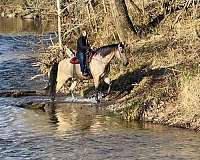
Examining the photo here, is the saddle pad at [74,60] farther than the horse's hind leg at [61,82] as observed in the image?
No

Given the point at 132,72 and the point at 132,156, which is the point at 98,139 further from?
the point at 132,72

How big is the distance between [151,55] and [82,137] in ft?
26.9

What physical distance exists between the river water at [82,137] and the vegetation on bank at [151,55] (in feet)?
2.47

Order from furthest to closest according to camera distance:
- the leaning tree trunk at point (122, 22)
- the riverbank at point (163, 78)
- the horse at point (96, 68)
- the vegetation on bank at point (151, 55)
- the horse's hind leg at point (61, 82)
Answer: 1. the leaning tree trunk at point (122, 22)
2. the horse's hind leg at point (61, 82)
3. the horse at point (96, 68)
4. the vegetation on bank at point (151, 55)
5. the riverbank at point (163, 78)

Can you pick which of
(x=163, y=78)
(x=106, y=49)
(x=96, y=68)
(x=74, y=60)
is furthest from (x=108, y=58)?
(x=163, y=78)

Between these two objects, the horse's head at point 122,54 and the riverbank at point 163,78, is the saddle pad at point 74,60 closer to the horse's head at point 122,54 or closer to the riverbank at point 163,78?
the riverbank at point 163,78

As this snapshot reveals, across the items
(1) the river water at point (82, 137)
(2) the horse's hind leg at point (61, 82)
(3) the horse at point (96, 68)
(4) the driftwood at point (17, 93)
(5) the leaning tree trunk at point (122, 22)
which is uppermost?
(5) the leaning tree trunk at point (122, 22)

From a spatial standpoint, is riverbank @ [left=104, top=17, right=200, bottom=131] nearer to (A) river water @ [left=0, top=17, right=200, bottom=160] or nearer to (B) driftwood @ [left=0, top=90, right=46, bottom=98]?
(A) river water @ [left=0, top=17, right=200, bottom=160]

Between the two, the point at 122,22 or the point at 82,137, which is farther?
the point at 122,22

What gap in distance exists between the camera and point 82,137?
13.9 metres

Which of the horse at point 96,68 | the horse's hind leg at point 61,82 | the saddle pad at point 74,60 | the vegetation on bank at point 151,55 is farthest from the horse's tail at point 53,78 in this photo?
the vegetation on bank at point 151,55

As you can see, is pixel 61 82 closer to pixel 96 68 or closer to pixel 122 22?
pixel 96 68

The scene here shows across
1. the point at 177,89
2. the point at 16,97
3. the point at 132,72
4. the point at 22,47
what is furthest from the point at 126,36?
the point at 22,47

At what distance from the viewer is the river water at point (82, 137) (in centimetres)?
1223
